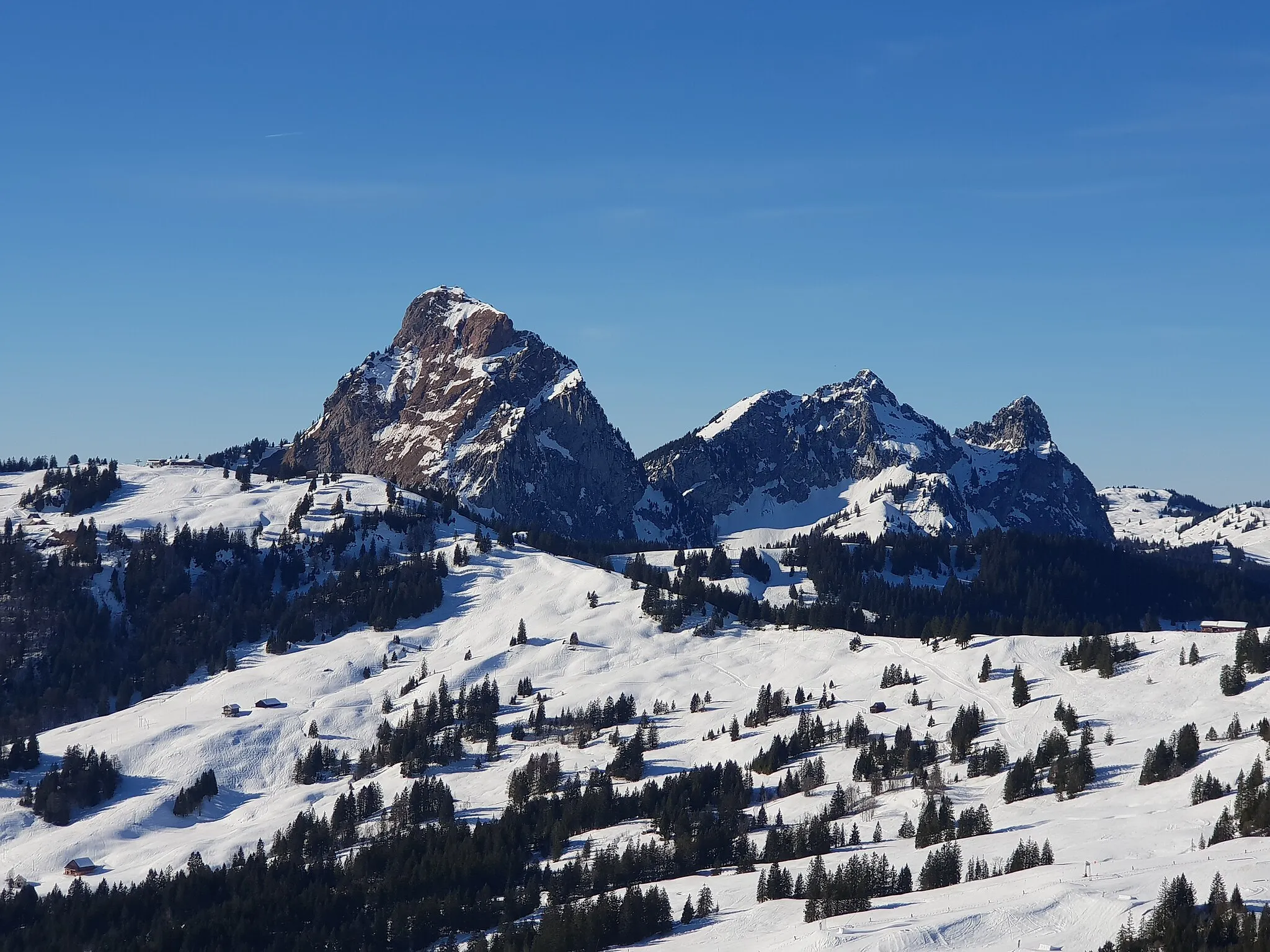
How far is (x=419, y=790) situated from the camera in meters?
191

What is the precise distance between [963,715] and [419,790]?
7355 cm

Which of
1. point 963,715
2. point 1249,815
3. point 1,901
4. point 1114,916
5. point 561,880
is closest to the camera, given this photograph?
point 1114,916

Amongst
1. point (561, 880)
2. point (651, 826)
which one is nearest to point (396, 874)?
point (561, 880)

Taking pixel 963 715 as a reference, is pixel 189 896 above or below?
below

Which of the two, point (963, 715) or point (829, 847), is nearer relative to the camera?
point (829, 847)

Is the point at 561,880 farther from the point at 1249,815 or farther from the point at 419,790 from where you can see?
the point at 1249,815

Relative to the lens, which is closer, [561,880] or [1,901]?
[561,880]

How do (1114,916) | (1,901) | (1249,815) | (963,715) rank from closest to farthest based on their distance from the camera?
1. (1114,916)
2. (1249,815)
3. (1,901)
4. (963,715)

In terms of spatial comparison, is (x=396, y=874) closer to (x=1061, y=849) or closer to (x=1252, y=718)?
(x=1061, y=849)

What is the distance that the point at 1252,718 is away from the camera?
172m

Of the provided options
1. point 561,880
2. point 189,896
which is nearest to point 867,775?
point 561,880

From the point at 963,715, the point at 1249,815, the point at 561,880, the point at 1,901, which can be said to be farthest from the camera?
the point at 963,715

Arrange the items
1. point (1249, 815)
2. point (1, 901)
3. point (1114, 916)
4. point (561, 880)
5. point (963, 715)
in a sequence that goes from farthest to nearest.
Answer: point (963, 715) < point (1, 901) < point (561, 880) < point (1249, 815) < point (1114, 916)

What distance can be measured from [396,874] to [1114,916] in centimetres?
8269
